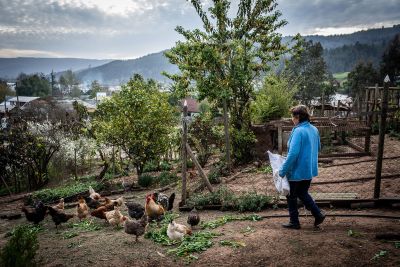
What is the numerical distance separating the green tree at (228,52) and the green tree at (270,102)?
0.50 meters

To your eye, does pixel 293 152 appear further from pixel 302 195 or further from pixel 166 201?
pixel 166 201

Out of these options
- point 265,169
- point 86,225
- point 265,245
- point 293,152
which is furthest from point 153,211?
point 265,169

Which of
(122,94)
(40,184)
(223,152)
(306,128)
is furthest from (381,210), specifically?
(40,184)

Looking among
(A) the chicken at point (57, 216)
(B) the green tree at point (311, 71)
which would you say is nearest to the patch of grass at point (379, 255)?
(A) the chicken at point (57, 216)

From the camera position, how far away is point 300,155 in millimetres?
4621

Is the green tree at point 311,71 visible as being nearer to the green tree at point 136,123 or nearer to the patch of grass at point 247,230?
the green tree at point 136,123

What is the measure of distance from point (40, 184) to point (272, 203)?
12.2 m

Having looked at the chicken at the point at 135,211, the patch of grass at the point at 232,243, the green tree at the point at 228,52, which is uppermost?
the green tree at the point at 228,52

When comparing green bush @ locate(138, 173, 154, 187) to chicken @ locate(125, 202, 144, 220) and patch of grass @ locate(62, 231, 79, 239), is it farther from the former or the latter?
patch of grass @ locate(62, 231, 79, 239)

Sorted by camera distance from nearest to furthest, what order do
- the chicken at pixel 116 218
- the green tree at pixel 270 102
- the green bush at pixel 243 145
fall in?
the chicken at pixel 116 218
the green bush at pixel 243 145
the green tree at pixel 270 102

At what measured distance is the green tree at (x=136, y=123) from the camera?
1092 cm

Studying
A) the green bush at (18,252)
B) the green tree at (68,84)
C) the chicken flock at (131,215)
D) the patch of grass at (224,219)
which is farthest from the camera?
the green tree at (68,84)

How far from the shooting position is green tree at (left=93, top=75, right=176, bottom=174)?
1092 centimetres

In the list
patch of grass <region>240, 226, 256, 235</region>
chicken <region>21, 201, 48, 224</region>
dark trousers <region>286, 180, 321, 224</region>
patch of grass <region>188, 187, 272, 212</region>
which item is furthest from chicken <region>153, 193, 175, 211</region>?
dark trousers <region>286, 180, 321, 224</region>
